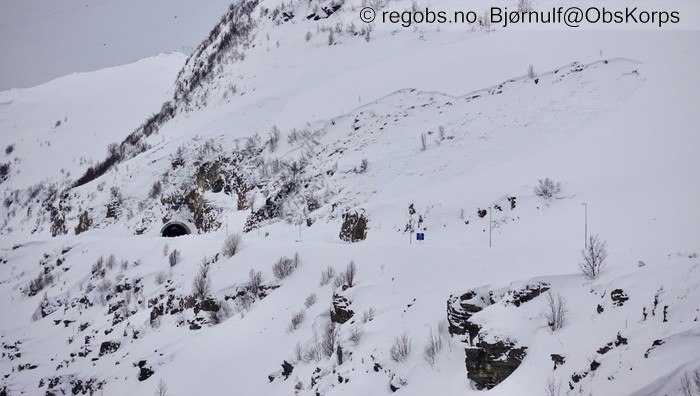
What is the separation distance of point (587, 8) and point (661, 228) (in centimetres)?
2008

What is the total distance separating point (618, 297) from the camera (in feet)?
33.6

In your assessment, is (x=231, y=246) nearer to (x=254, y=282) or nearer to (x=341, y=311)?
(x=254, y=282)

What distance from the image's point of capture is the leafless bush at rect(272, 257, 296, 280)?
64.0ft

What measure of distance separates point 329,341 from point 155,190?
24210mm

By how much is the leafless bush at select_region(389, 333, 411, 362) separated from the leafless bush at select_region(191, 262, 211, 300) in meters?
10.0

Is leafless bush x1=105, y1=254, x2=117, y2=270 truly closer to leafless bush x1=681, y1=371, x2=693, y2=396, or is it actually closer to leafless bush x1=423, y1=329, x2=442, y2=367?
leafless bush x1=423, y1=329, x2=442, y2=367

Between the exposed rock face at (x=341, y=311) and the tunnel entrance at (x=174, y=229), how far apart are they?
58.7 ft

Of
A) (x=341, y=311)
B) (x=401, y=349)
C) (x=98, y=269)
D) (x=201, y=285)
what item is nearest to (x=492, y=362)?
(x=401, y=349)

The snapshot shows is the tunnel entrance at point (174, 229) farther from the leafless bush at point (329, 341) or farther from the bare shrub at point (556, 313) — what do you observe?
the bare shrub at point (556, 313)

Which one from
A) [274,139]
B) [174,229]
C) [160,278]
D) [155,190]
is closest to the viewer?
[160,278]

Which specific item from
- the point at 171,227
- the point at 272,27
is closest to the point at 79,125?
the point at 272,27

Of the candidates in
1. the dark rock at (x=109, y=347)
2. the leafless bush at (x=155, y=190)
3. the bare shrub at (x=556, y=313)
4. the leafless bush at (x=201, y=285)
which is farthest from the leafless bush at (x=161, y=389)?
the leafless bush at (x=155, y=190)

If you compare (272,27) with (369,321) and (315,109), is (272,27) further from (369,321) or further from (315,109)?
(369,321)

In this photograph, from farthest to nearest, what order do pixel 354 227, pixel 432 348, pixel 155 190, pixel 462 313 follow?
pixel 155 190 → pixel 354 227 → pixel 462 313 → pixel 432 348
